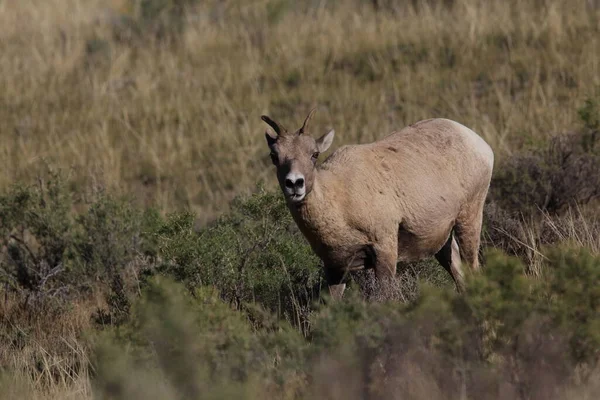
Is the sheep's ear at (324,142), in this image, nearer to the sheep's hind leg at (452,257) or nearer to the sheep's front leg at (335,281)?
the sheep's front leg at (335,281)

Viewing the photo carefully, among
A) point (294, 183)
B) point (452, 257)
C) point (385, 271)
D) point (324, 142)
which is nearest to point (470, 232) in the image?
point (452, 257)

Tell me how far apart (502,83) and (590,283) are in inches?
317

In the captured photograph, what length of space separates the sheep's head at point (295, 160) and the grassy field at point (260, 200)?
0.76m

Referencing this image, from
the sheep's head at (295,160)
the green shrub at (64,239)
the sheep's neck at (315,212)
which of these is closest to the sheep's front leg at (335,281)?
the sheep's neck at (315,212)

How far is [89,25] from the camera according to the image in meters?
18.3

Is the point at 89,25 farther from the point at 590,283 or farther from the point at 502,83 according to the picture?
the point at 590,283

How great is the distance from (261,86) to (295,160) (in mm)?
8341

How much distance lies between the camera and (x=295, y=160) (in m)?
6.49

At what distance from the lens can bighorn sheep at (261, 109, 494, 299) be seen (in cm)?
666

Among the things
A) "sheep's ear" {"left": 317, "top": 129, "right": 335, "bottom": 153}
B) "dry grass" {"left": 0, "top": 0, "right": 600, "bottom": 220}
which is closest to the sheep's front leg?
"sheep's ear" {"left": 317, "top": 129, "right": 335, "bottom": 153}

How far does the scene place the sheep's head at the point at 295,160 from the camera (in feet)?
20.8

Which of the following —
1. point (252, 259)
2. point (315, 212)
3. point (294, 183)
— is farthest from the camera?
point (252, 259)

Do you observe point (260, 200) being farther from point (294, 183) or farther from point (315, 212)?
point (294, 183)

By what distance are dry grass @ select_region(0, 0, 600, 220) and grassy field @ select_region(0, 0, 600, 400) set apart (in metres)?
0.04
